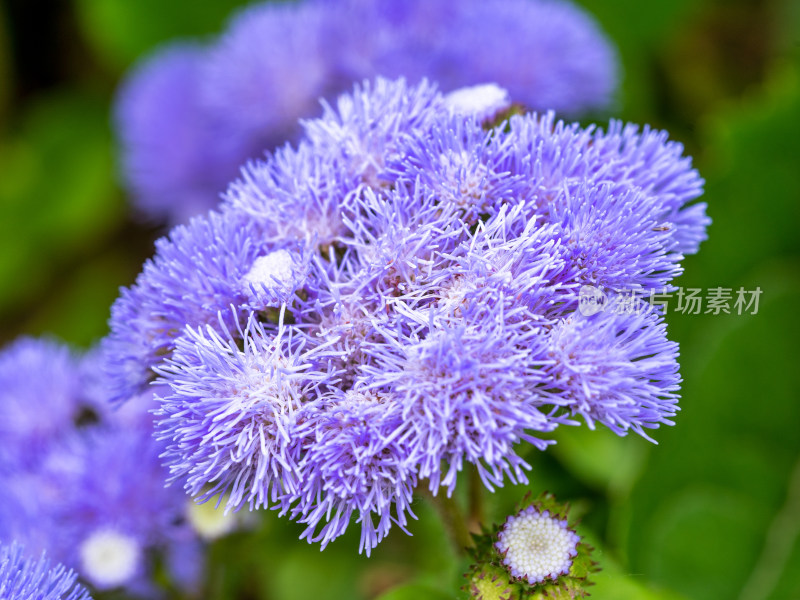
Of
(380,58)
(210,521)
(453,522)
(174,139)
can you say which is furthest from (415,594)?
(174,139)

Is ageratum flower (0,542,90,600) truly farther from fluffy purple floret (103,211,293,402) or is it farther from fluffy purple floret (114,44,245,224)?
fluffy purple floret (114,44,245,224)

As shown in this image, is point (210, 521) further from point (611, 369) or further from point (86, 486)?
point (611, 369)

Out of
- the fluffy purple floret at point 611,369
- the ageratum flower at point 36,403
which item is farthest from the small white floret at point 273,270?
the ageratum flower at point 36,403

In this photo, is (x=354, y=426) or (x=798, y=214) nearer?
(x=354, y=426)

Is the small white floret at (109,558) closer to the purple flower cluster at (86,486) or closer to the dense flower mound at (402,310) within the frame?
the purple flower cluster at (86,486)

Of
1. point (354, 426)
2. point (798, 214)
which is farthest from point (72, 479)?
point (798, 214)

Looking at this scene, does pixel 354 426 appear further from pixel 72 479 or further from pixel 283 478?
pixel 72 479

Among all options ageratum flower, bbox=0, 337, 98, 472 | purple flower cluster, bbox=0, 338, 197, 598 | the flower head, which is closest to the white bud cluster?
the flower head
